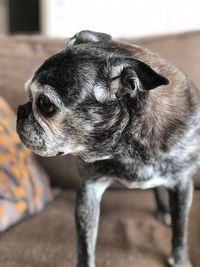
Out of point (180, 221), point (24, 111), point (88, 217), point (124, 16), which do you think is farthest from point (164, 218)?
point (124, 16)

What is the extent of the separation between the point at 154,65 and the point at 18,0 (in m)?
1.99

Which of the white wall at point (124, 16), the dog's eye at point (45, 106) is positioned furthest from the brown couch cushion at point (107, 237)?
the white wall at point (124, 16)

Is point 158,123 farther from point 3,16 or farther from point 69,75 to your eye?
point 3,16

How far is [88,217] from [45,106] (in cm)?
34

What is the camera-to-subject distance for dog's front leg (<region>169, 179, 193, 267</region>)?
3.86 feet

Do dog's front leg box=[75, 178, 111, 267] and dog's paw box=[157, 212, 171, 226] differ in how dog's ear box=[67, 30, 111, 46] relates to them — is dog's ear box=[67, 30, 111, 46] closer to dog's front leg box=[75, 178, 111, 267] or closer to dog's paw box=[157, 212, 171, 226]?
dog's front leg box=[75, 178, 111, 267]

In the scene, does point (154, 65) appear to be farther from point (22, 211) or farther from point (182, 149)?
point (22, 211)

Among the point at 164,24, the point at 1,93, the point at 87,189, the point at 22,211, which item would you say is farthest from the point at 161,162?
the point at 164,24

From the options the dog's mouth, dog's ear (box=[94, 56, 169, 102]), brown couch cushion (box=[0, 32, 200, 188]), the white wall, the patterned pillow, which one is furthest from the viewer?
the white wall

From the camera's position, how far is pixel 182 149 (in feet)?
3.55

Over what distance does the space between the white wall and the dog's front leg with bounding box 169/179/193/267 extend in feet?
3.40

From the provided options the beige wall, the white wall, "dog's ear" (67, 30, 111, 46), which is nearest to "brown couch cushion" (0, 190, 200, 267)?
"dog's ear" (67, 30, 111, 46)

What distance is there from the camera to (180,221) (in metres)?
1.19

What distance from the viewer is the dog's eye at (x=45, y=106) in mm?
941
